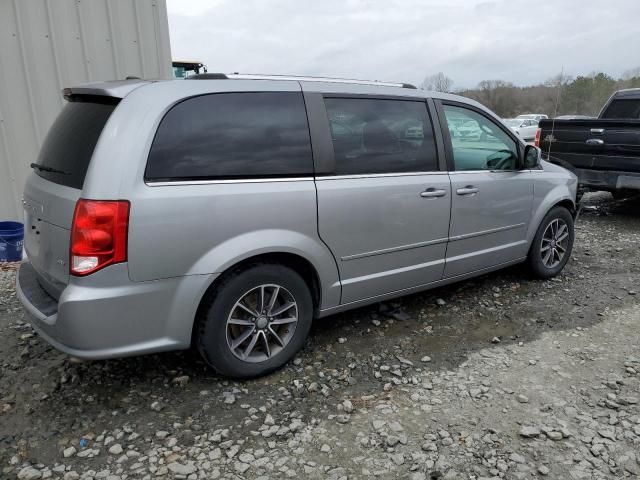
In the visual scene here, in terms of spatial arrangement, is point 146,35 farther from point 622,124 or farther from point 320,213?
point 622,124

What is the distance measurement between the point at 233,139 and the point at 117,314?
1133 mm

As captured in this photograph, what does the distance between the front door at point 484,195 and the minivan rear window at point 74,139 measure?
8.03 ft

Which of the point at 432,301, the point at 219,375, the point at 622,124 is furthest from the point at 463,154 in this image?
the point at 622,124

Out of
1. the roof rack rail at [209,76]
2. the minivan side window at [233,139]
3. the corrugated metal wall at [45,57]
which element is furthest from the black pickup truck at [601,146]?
the corrugated metal wall at [45,57]

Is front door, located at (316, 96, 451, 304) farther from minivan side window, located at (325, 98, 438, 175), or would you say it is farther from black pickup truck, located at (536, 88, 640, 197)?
black pickup truck, located at (536, 88, 640, 197)

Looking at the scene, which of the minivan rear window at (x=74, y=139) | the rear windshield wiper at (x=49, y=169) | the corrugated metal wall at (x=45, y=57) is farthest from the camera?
the corrugated metal wall at (x=45, y=57)

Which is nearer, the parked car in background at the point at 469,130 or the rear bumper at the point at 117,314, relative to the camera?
the rear bumper at the point at 117,314

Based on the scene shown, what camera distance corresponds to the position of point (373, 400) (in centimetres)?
288

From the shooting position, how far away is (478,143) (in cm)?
405

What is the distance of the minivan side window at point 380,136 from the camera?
3178 millimetres

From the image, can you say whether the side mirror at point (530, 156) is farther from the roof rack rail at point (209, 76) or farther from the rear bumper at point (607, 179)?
the rear bumper at point (607, 179)

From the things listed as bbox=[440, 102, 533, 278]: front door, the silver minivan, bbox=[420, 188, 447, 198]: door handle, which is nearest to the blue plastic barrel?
the silver minivan

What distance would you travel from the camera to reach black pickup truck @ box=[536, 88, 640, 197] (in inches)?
257

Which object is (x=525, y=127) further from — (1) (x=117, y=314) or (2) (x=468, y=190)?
(1) (x=117, y=314)
